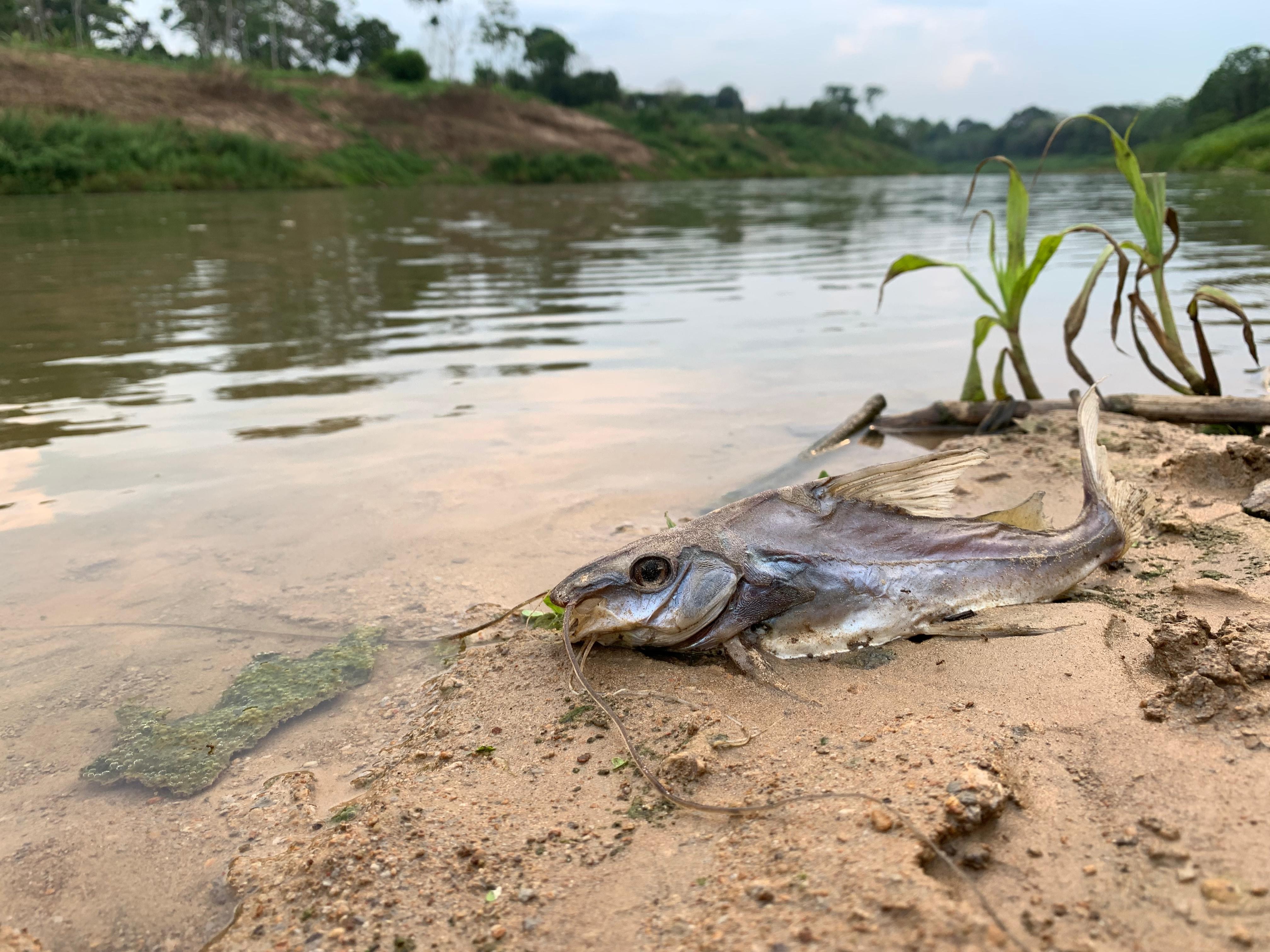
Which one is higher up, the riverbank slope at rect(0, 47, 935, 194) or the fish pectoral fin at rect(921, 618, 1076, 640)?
the riverbank slope at rect(0, 47, 935, 194)

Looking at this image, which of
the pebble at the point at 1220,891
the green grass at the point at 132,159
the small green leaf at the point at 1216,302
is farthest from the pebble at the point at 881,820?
the green grass at the point at 132,159

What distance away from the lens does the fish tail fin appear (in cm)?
308

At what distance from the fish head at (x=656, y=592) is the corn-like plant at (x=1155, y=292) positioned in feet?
9.03

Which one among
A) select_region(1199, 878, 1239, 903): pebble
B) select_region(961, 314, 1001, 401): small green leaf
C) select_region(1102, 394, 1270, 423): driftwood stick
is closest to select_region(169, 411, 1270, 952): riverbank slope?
select_region(1199, 878, 1239, 903): pebble

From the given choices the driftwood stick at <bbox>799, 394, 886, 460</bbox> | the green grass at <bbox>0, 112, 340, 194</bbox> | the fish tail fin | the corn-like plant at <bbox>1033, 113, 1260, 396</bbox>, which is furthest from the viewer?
the green grass at <bbox>0, 112, 340, 194</bbox>

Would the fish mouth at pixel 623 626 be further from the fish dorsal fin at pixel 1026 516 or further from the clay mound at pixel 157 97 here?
the clay mound at pixel 157 97

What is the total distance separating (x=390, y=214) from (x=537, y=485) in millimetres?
21038

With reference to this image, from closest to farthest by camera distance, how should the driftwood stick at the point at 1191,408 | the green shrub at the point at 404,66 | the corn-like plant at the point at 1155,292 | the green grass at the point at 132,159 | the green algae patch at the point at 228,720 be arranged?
the green algae patch at the point at 228,720, the corn-like plant at the point at 1155,292, the driftwood stick at the point at 1191,408, the green grass at the point at 132,159, the green shrub at the point at 404,66

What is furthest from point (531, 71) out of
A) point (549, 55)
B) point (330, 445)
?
point (330, 445)

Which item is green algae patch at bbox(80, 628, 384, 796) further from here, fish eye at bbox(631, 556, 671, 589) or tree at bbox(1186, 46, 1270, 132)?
tree at bbox(1186, 46, 1270, 132)

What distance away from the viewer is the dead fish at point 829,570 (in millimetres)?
2611

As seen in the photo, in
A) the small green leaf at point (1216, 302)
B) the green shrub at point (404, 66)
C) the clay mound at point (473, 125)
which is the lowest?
the small green leaf at point (1216, 302)

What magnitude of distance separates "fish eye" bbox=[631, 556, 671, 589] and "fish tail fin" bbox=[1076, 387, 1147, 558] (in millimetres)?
1537

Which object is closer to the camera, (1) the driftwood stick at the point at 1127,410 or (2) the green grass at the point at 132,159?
(1) the driftwood stick at the point at 1127,410
